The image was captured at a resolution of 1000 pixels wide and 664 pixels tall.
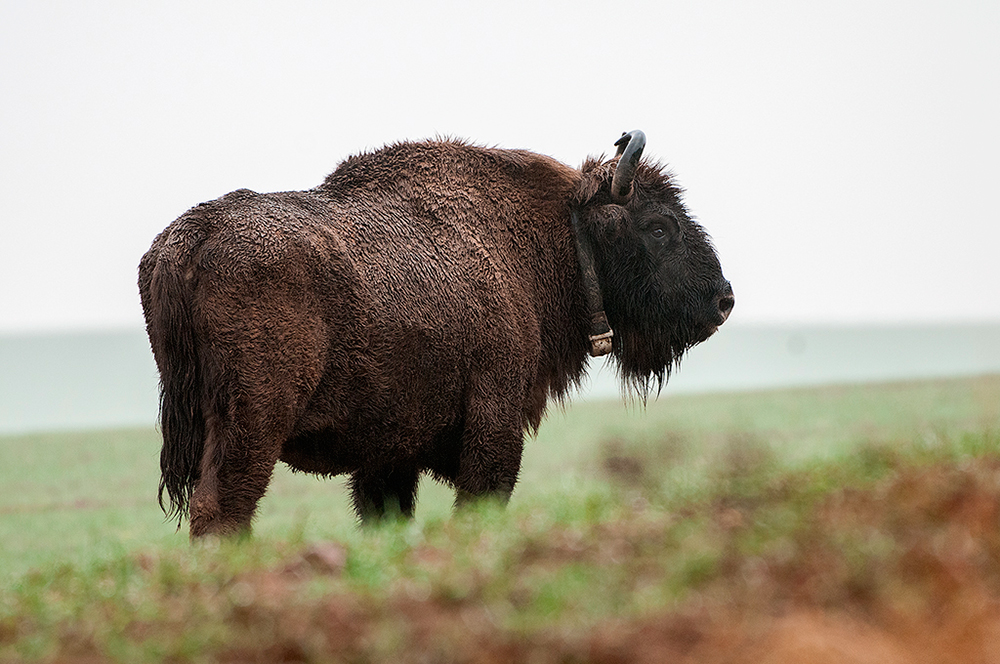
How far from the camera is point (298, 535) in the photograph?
5.37 meters

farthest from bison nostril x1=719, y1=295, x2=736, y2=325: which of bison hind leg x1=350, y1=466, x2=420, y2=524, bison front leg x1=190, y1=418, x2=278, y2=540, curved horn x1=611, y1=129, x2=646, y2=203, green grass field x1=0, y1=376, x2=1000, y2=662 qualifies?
bison front leg x1=190, y1=418, x2=278, y2=540

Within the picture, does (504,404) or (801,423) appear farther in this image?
(801,423)

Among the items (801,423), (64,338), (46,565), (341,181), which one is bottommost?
(64,338)

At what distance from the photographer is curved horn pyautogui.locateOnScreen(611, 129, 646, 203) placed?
784 centimetres

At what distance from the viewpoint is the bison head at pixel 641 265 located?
7840 mm

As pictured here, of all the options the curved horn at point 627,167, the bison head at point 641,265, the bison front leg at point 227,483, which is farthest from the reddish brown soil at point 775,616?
the curved horn at point 627,167

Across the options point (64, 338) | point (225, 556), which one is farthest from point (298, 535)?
point (64, 338)

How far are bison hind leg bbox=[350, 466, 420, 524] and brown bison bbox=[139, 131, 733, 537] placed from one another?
1 cm

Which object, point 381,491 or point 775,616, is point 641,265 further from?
point 775,616

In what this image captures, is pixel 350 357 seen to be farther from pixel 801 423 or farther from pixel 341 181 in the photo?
pixel 801 423

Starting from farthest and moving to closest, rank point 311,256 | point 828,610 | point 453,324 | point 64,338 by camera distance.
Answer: point 64,338
point 453,324
point 311,256
point 828,610

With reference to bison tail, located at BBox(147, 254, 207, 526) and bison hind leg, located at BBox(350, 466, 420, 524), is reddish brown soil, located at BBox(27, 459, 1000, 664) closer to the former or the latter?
bison tail, located at BBox(147, 254, 207, 526)

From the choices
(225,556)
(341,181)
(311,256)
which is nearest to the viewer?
(225,556)

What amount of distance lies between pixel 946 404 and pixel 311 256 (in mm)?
21501
